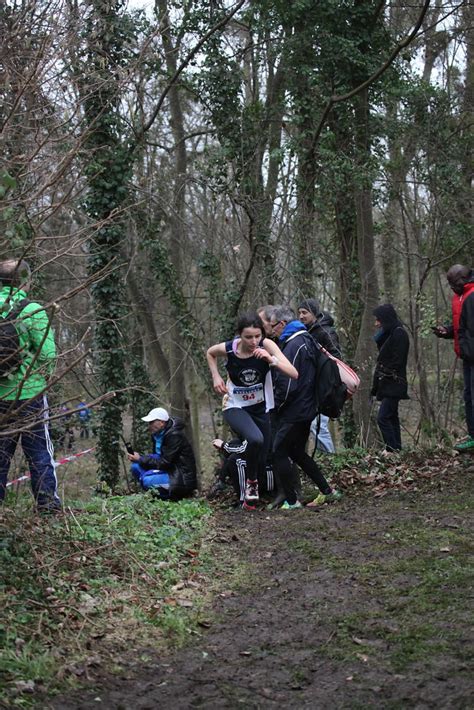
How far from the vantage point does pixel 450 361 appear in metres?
21.1

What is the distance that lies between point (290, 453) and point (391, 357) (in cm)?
280

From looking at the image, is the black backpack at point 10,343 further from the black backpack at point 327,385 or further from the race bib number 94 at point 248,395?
the black backpack at point 327,385

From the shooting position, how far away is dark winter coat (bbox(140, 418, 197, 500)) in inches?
413

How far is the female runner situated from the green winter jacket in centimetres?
311

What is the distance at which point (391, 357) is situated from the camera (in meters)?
11.0

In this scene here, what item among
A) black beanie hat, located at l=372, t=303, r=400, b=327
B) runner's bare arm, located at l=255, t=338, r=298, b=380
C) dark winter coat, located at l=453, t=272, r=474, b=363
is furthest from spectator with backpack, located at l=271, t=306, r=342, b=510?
black beanie hat, located at l=372, t=303, r=400, b=327

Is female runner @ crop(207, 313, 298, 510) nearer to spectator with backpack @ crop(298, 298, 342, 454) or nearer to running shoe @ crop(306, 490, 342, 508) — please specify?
running shoe @ crop(306, 490, 342, 508)

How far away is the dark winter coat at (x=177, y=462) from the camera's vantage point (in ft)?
34.4

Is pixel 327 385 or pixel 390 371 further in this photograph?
pixel 390 371

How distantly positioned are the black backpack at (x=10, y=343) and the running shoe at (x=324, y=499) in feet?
14.4

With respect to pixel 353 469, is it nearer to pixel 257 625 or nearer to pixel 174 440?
pixel 174 440

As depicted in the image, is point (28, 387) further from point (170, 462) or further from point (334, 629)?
point (170, 462)

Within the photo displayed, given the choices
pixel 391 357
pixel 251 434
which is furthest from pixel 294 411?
pixel 391 357

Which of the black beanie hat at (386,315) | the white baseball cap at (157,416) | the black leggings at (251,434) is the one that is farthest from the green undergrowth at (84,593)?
the black beanie hat at (386,315)
